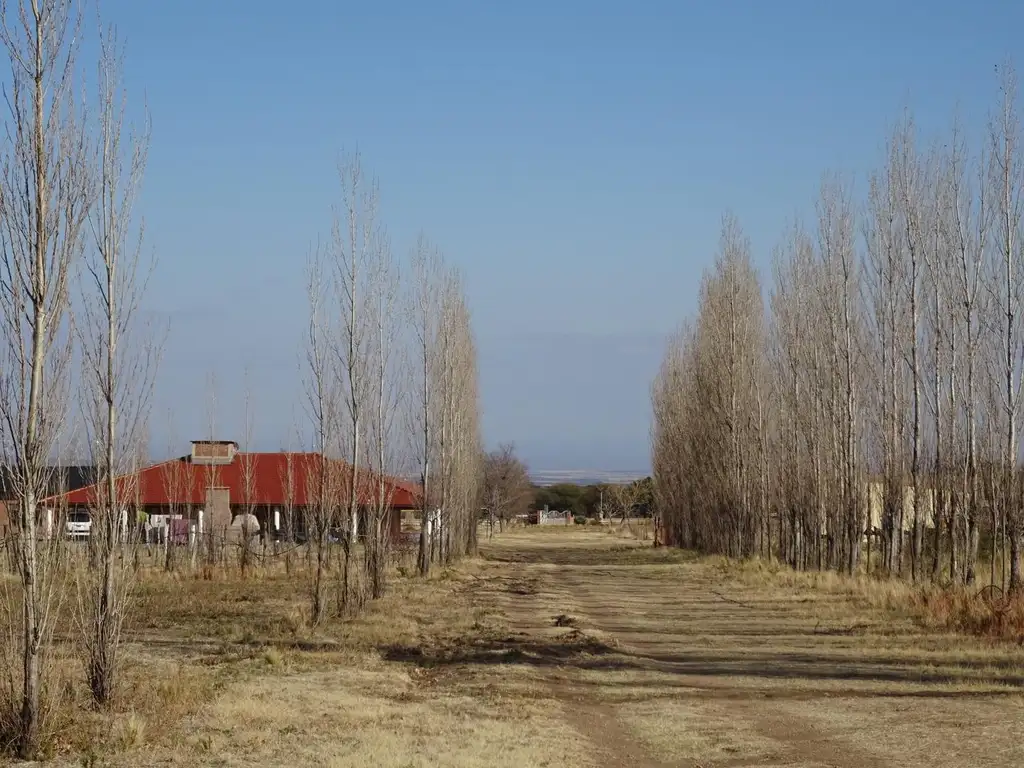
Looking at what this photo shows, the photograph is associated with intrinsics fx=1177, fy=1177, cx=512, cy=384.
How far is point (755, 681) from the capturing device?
13.1 m

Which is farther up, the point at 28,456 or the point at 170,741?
the point at 28,456

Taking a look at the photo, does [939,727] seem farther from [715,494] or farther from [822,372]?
[715,494]

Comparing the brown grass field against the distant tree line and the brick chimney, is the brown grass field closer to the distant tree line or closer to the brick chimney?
the brick chimney

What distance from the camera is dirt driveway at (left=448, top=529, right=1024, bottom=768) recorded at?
953cm

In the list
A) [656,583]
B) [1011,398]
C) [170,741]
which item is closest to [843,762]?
[170,741]

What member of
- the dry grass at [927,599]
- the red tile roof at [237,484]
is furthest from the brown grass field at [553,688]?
the red tile roof at [237,484]

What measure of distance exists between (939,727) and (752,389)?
28856 millimetres

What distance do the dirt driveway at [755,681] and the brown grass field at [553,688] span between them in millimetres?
40

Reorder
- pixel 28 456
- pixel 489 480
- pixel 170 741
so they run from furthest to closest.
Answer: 1. pixel 489 480
2. pixel 170 741
3. pixel 28 456

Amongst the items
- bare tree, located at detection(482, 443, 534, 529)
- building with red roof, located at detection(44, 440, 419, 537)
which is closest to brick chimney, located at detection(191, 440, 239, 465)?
building with red roof, located at detection(44, 440, 419, 537)

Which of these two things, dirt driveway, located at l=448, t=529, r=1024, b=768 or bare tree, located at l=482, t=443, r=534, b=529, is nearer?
dirt driveway, located at l=448, t=529, r=1024, b=768

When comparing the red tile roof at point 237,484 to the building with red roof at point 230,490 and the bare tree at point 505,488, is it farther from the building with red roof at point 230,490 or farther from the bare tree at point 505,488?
the bare tree at point 505,488

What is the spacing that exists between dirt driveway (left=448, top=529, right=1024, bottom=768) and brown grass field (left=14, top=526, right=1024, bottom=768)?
0.04 metres

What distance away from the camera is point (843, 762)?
8.94 meters
